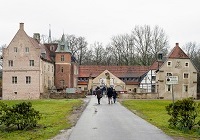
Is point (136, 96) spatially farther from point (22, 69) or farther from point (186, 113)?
point (186, 113)

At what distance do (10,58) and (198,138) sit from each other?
186 feet

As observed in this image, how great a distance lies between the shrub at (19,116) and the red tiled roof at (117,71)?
2744 inches

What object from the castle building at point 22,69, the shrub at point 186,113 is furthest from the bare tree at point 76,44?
the shrub at point 186,113

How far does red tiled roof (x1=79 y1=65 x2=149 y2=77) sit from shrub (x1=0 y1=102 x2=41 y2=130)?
6971 cm

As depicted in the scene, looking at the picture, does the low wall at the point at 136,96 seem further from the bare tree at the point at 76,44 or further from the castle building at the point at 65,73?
the bare tree at the point at 76,44

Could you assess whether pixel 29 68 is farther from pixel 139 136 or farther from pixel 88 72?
pixel 139 136

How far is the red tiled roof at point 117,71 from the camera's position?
87.6 meters

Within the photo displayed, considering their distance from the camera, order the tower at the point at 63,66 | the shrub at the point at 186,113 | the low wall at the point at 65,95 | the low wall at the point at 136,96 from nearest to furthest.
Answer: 1. the shrub at the point at 186,113
2. the low wall at the point at 65,95
3. the low wall at the point at 136,96
4. the tower at the point at 63,66

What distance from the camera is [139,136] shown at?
1445 cm

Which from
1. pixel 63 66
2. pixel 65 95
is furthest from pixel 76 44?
pixel 65 95

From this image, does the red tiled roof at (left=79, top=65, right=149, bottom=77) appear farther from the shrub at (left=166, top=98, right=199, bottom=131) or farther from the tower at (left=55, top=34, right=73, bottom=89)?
the shrub at (left=166, top=98, right=199, bottom=131)

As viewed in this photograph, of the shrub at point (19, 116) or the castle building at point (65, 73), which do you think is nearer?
the shrub at point (19, 116)

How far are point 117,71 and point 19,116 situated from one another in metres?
71.9

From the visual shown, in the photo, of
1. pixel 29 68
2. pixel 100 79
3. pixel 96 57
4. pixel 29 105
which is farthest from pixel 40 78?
pixel 29 105
